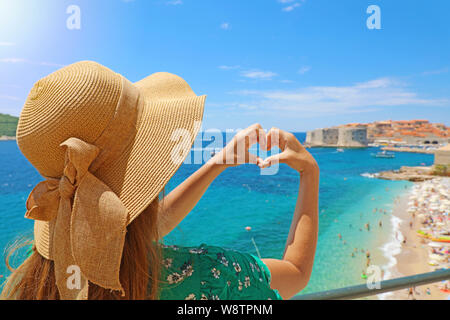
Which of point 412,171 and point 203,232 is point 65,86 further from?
point 412,171

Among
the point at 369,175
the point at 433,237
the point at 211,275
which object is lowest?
the point at 433,237

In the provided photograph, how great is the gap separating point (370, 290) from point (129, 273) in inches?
35.6

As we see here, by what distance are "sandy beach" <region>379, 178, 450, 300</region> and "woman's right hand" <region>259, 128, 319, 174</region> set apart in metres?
10.7

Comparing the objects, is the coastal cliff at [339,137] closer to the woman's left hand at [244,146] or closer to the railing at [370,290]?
the railing at [370,290]

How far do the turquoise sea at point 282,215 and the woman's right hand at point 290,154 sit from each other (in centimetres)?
816

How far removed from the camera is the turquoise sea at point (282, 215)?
1719 centimetres

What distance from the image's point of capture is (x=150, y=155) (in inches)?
27.1

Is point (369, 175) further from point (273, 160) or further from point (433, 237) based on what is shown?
point (273, 160)

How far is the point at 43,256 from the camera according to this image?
2.29ft

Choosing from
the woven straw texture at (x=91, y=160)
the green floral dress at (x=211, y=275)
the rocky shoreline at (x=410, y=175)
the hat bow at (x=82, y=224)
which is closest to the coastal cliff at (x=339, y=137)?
the rocky shoreline at (x=410, y=175)

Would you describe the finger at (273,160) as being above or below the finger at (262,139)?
below

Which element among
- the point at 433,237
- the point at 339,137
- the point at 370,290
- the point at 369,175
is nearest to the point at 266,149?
the point at 370,290
